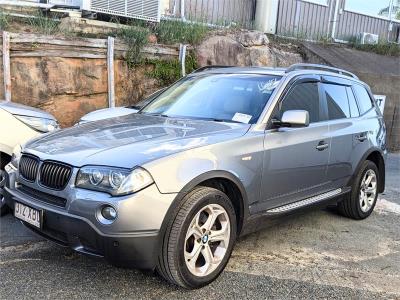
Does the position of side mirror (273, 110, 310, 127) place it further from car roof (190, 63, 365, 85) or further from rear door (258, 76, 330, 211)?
car roof (190, 63, 365, 85)

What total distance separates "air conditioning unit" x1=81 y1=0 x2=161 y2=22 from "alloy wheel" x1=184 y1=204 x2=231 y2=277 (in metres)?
6.40

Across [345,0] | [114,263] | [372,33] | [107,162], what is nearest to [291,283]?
[114,263]

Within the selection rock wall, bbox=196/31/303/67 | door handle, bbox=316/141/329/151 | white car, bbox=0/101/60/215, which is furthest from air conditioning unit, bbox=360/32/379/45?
white car, bbox=0/101/60/215

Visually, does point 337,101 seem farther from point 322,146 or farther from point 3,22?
point 3,22

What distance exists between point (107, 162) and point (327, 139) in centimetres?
247

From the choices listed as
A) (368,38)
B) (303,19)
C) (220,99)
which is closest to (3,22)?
(220,99)

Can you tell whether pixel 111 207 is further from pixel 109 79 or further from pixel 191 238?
pixel 109 79

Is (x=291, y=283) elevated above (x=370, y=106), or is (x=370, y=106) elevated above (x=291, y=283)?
(x=370, y=106)

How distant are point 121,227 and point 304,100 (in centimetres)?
245

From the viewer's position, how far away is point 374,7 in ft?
53.3

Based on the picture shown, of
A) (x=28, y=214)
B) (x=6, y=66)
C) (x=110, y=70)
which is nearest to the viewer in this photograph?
(x=28, y=214)

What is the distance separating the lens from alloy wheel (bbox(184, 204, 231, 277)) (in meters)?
3.63

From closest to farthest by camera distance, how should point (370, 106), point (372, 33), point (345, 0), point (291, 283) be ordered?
point (291, 283), point (370, 106), point (345, 0), point (372, 33)

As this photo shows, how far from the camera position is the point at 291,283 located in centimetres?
395
